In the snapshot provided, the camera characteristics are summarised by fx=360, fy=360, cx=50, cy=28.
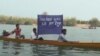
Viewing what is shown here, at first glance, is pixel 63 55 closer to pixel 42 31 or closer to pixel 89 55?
pixel 89 55

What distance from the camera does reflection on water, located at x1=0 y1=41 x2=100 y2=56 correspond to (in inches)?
1036

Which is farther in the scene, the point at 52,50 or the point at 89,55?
the point at 52,50

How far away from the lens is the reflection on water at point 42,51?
26.3m

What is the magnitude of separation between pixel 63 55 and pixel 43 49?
3.47m

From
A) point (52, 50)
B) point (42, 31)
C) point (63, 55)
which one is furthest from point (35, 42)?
point (63, 55)

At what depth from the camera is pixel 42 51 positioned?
2778 centimetres

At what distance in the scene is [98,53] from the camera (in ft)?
89.4

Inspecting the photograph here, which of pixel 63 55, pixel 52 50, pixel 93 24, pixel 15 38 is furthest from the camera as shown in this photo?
pixel 93 24

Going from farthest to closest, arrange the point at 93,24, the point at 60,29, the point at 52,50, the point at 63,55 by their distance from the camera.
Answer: the point at 93,24, the point at 60,29, the point at 52,50, the point at 63,55

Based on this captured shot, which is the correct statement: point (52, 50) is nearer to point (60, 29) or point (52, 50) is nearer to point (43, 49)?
point (43, 49)

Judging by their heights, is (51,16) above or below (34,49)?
above

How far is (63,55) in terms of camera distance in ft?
85.0

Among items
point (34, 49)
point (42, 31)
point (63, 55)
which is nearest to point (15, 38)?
point (42, 31)

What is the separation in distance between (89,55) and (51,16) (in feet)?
24.0
